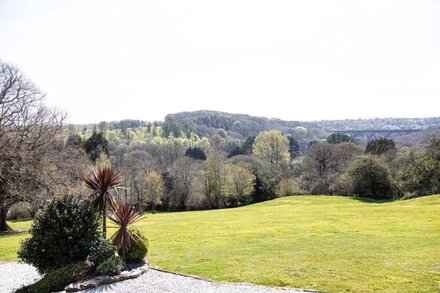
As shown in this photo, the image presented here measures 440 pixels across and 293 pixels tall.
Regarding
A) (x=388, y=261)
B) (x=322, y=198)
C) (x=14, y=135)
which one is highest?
(x=14, y=135)

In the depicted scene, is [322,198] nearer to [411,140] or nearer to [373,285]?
[373,285]

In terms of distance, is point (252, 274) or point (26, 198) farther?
point (26, 198)

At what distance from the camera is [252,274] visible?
42.5 ft

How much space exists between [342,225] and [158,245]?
12083mm

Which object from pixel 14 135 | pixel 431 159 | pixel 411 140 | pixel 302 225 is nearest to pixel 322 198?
pixel 431 159

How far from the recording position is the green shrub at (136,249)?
47.6ft

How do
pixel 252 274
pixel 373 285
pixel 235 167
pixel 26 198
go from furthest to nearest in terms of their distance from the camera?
A: pixel 235 167 → pixel 26 198 → pixel 252 274 → pixel 373 285

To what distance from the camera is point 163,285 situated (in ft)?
40.4

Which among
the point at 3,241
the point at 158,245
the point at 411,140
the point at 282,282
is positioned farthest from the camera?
the point at 411,140

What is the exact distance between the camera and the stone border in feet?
40.5

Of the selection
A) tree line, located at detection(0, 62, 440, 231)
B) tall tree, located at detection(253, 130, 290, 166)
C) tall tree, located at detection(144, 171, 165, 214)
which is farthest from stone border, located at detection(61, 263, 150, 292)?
tall tree, located at detection(253, 130, 290, 166)

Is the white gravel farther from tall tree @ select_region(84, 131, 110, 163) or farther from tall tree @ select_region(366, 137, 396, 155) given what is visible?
tall tree @ select_region(366, 137, 396, 155)

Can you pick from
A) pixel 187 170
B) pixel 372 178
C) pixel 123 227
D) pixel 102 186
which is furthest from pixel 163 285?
pixel 187 170

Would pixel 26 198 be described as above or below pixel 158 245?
above
